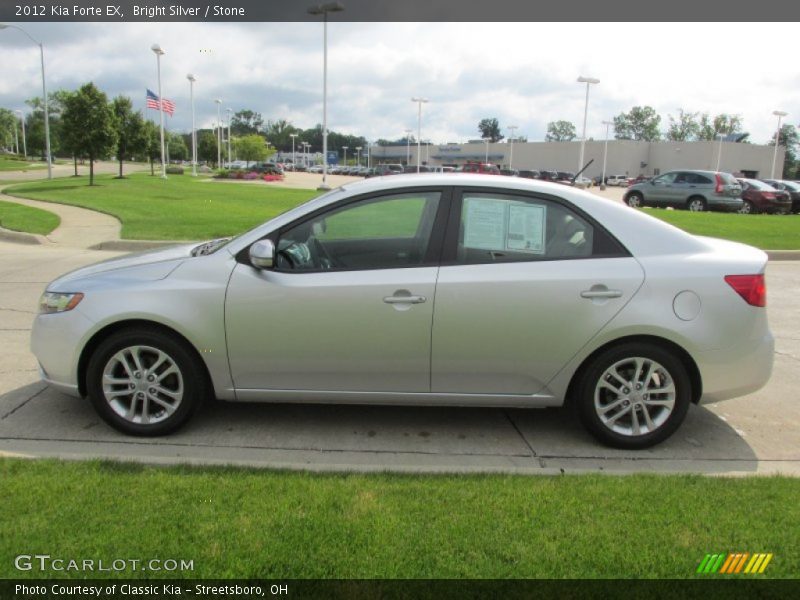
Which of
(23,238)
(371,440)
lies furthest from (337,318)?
(23,238)

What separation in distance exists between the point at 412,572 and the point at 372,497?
2.03 feet

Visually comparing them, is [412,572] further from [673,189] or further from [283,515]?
[673,189]

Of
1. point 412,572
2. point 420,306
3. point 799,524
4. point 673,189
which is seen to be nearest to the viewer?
point 412,572

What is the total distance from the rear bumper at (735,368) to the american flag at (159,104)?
145 ft

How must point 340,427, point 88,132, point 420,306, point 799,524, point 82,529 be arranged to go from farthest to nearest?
point 88,132 < point 340,427 < point 420,306 < point 799,524 < point 82,529

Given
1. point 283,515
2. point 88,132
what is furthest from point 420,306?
point 88,132

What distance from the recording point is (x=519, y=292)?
379cm

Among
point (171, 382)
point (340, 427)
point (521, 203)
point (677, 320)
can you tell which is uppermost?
point (521, 203)

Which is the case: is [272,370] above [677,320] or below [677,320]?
below

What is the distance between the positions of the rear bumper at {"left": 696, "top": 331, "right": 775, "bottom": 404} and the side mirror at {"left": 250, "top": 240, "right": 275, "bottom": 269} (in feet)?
8.60

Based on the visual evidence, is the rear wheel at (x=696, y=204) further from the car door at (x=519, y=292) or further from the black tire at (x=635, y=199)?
the car door at (x=519, y=292)

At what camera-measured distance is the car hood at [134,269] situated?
156 inches

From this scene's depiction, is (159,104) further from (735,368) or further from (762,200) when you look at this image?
(735,368)

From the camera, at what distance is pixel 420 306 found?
149 inches
